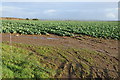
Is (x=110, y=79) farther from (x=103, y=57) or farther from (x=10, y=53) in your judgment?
(x=10, y=53)

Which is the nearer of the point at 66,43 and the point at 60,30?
the point at 66,43

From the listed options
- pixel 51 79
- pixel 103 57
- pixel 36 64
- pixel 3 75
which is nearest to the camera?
pixel 3 75

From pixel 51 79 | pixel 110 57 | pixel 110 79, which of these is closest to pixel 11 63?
pixel 51 79

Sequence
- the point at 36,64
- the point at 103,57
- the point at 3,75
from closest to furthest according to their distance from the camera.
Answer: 1. the point at 3,75
2. the point at 36,64
3. the point at 103,57

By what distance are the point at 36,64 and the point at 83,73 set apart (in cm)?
210

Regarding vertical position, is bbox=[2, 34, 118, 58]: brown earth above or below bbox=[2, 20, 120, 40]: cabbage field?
below

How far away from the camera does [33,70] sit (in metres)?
6.67

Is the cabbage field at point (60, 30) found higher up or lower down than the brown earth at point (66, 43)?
higher up

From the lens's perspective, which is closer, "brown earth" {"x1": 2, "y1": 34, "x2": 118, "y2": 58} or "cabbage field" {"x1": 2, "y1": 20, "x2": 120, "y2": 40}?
"brown earth" {"x1": 2, "y1": 34, "x2": 118, "y2": 58}

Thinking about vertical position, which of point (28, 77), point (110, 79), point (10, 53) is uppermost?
point (10, 53)

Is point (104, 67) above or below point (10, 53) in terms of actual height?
below

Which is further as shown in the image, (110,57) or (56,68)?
(110,57)

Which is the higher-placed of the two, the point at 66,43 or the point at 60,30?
the point at 60,30

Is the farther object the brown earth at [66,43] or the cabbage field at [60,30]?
the cabbage field at [60,30]
